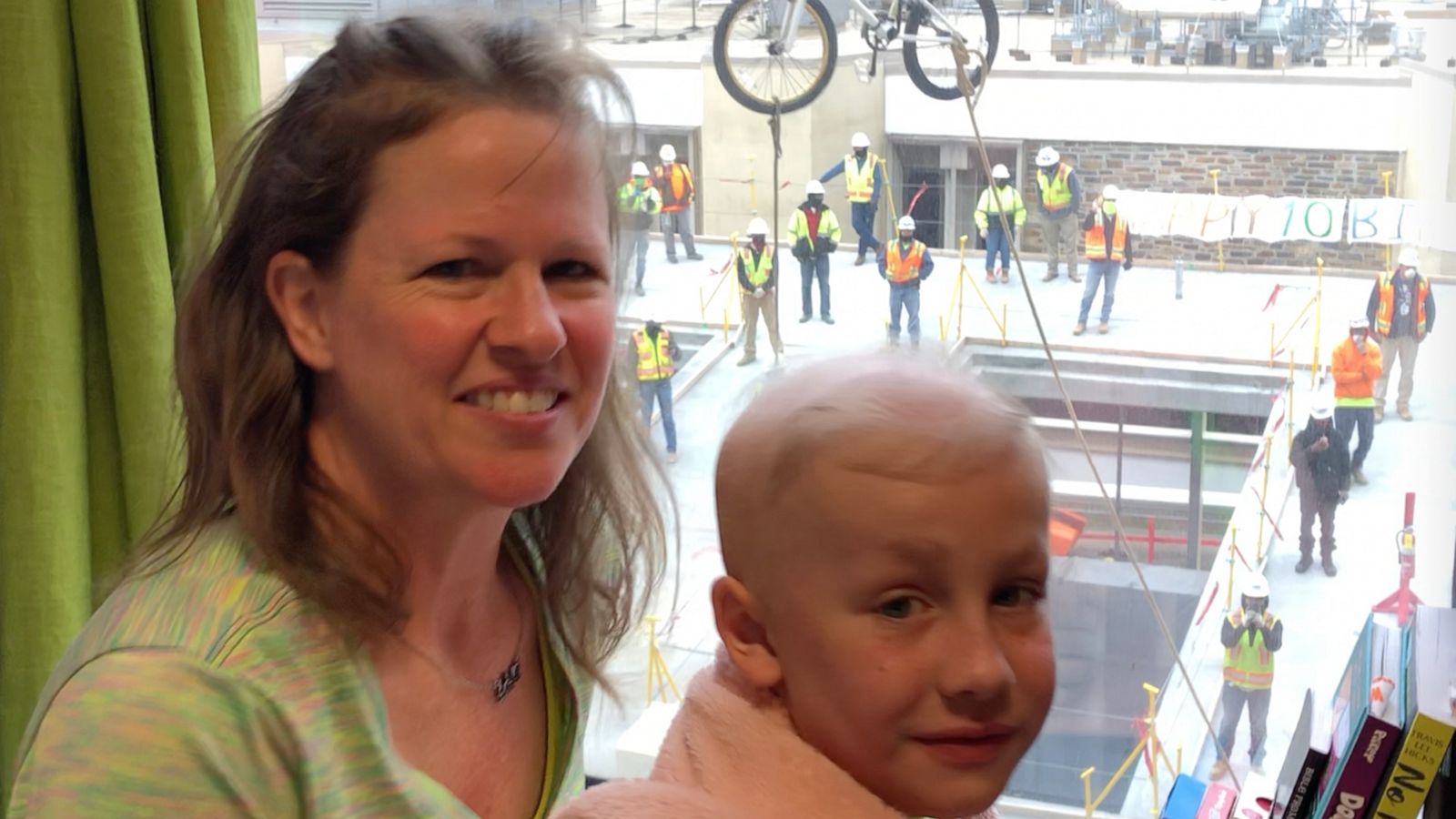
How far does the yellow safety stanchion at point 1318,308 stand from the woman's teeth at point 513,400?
1.19 metres

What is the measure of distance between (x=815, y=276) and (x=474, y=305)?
3.49 feet

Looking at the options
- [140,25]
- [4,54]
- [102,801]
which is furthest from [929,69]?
[102,801]

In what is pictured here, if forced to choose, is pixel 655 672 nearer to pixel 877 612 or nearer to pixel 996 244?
pixel 996 244

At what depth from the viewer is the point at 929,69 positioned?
1821 millimetres

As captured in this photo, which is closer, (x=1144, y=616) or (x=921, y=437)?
(x=921, y=437)

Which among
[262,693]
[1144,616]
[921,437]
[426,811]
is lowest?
[1144,616]

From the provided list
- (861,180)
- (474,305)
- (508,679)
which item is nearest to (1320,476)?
(861,180)

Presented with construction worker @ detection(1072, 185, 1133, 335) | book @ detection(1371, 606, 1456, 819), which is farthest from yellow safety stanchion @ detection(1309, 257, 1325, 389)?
book @ detection(1371, 606, 1456, 819)

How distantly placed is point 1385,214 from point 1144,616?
576 millimetres

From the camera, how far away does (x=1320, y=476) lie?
1.74m

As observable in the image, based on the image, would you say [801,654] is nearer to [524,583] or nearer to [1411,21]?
[524,583]

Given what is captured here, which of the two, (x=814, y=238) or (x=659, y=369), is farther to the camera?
(x=659, y=369)

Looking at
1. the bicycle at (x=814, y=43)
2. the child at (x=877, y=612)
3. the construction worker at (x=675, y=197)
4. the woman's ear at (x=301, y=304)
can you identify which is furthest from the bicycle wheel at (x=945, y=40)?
the child at (x=877, y=612)

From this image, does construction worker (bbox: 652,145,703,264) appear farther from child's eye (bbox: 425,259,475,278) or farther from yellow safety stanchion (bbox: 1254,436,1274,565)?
child's eye (bbox: 425,259,475,278)
